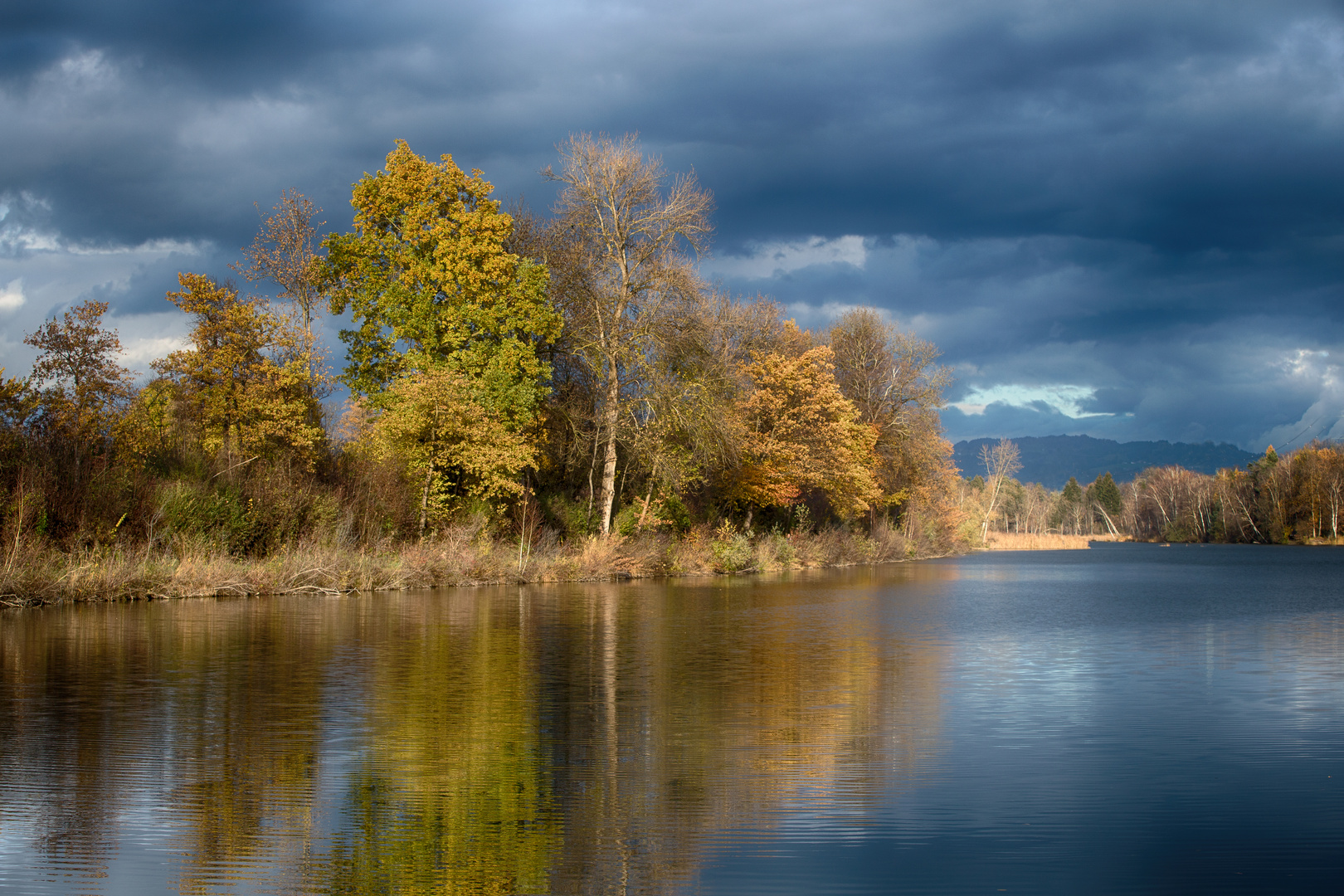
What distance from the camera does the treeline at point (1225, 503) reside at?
116 meters

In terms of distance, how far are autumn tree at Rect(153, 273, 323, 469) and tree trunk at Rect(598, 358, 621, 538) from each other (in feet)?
34.9

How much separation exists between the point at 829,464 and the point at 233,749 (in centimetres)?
4419

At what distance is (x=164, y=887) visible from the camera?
569cm

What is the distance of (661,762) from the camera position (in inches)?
343

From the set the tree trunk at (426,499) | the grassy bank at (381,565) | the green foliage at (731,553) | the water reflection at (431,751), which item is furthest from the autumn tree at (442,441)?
the water reflection at (431,751)

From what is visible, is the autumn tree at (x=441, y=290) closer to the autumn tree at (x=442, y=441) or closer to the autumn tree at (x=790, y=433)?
the autumn tree at (x=442, y=441)

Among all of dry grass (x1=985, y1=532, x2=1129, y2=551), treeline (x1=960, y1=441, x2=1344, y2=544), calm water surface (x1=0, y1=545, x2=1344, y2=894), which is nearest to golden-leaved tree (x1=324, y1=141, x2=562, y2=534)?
calm water surface (x1=0, y1=545, x2=1344, y2=894)

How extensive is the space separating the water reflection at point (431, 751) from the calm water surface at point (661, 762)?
0.13ft

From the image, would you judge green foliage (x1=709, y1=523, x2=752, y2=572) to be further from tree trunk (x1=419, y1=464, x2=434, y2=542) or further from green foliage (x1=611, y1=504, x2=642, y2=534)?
tree trunk (x1=419, y1=464, x2=434, y2=542)

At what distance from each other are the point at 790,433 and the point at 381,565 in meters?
24.8

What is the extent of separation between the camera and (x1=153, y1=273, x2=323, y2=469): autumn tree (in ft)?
126

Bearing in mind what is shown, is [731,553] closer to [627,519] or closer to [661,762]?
[627,519]

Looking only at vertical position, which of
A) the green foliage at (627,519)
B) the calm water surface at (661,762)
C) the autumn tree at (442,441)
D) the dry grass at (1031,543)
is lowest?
the dry grass at (1031,543)

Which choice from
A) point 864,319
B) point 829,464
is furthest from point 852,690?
point 864,319
